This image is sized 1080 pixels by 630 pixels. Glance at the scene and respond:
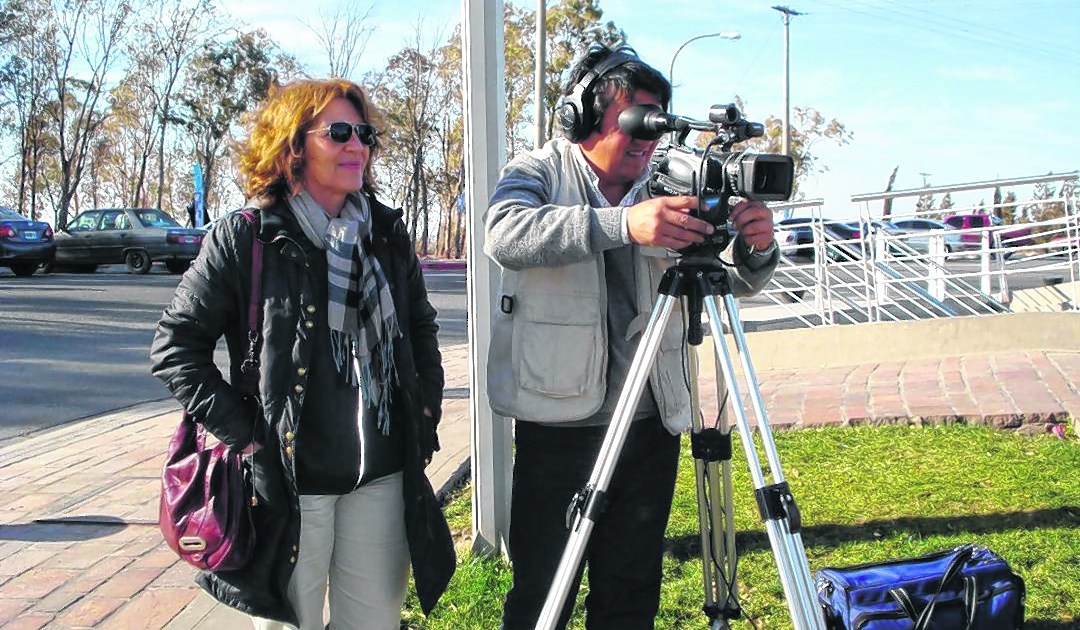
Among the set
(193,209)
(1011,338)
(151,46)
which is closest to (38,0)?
(151,46)

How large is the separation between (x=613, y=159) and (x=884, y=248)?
785 cm

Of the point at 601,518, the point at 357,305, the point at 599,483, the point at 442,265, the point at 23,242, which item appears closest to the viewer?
the point at 599,483

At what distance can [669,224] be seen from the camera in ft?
6.63

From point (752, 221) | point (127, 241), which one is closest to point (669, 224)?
point (752, 221)

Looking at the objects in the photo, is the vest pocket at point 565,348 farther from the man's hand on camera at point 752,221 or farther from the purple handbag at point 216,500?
the purple handbag at point 216,500

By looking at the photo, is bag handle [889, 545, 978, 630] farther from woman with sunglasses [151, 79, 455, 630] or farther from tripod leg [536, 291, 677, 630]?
woman with sunglasses [151, 79, 455, 630]

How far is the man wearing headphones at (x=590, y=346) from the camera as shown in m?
2.29

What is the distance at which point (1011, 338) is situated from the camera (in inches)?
287

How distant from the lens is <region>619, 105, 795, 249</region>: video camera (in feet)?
6.51

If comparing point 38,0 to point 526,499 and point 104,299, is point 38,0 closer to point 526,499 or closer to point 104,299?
point 104,299

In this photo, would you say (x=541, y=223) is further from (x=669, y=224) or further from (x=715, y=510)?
(x=715, y=510)

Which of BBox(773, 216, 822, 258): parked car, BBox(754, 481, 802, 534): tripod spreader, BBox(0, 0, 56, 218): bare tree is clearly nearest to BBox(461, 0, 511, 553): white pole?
BBox(754, 481, 802, 534): tripod spreader

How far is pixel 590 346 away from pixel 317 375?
2.11 feet

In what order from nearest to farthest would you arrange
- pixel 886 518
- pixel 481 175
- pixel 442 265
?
pixel 481 175 < pixel 886 518 < pixel 442 265
